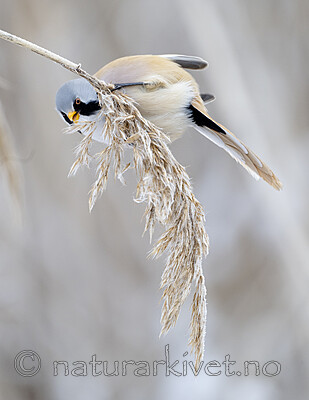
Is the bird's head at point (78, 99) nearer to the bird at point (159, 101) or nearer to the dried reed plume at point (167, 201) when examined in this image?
the bird at point (159, 101)

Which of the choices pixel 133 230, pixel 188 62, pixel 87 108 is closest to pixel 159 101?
pixel 87 108

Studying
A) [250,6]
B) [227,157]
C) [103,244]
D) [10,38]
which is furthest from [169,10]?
[10,38]

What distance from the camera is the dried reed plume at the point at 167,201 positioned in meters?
0.98

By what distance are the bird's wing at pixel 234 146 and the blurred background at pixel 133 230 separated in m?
1.04

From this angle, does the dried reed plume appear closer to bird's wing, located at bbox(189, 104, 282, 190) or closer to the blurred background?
bird's wing, located at bbox(189, 104, 282, 190)

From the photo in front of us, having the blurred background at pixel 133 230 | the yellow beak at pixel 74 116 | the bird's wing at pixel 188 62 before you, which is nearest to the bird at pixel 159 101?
the yellow beak at pixel 74 116

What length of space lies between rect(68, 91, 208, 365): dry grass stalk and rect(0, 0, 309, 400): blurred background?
141cm

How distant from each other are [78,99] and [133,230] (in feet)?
5.52

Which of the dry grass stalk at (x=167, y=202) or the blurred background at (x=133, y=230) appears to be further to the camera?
the blurred background at (x=133, y=230)

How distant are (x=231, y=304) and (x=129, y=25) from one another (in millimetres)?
1583

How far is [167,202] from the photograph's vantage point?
3.18 ft

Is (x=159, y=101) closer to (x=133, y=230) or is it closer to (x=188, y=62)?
(x=188, y=62)

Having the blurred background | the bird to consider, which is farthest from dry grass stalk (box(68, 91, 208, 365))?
the blurred background

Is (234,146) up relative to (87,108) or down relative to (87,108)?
down
